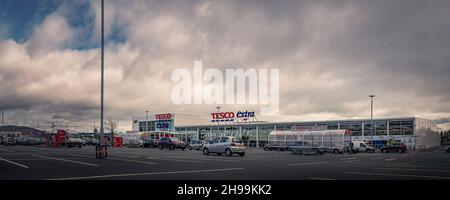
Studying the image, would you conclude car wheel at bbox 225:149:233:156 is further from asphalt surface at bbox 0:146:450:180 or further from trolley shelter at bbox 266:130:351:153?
trolley shelter at bbox 266:130:351:153

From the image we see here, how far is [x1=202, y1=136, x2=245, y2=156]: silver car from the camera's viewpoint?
106 ft

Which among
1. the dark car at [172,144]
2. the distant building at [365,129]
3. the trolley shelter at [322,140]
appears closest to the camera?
the trolley shelter at [322,140]

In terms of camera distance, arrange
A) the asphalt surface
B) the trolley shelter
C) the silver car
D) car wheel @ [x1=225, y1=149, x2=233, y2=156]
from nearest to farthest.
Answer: the asphalt surface < the silver car < car wheel @ [x1=225, y1=149, x2=233, y2=156] < the trolley shelter

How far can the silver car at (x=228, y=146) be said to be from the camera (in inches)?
1268

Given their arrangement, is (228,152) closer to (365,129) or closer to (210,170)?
(210,170)

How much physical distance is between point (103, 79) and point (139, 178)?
1467cm

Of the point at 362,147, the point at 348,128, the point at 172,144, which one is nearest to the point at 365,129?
the point at 348,128

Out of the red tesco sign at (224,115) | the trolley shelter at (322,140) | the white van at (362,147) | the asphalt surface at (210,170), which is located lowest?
the white van at (362,147)

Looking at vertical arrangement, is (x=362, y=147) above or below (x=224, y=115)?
below

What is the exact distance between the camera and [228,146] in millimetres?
32469

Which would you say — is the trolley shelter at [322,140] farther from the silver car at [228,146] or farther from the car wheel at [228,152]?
the car wheel at [228,152]

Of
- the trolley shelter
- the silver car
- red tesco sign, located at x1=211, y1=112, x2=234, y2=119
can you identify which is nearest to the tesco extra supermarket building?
red tesco sign, located at x1=211, y1=112, x2=234, y2=119

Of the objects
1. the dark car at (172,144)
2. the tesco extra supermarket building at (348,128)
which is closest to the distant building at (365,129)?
the tesco extra supermarket building at (348,128)
